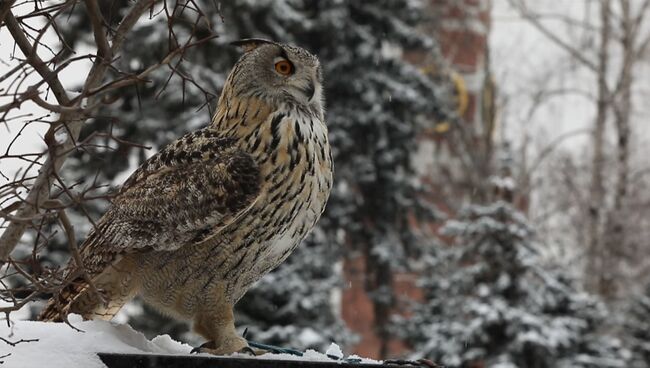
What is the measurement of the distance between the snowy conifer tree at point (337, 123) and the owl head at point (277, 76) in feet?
25.8

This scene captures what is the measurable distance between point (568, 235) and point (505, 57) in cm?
687

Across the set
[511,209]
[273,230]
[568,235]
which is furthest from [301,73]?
[568,235]

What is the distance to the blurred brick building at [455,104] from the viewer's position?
21.4 meters

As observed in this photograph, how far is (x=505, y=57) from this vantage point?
30625mm

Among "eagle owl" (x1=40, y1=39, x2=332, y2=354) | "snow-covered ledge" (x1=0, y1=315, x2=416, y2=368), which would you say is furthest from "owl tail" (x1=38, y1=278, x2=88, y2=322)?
"snow-covered ledge" (x1=0, y1=315, x2=416, y2=368)

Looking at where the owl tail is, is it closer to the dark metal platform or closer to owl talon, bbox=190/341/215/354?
owl talon, bbox=190/341/215/354

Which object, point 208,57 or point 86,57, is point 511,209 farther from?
point 86,57

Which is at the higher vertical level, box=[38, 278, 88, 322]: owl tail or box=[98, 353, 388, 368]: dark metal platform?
box=[38, 278, 88, 322]: owl tail

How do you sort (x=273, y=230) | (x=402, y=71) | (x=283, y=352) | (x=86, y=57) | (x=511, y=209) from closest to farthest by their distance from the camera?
(x=86, y=57) < (x=283, y=352) < (x=273, y=230) < (x=511, y=209) < (x=402, y=71)

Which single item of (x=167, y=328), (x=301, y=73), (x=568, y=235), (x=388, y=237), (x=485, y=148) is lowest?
(x=301, y=73)

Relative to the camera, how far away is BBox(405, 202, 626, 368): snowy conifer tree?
490 inches

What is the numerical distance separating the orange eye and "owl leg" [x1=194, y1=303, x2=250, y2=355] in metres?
0.94

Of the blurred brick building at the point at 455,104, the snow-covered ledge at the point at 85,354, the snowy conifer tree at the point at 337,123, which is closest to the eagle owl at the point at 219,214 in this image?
the snow-covered ledge at the point at 85,354

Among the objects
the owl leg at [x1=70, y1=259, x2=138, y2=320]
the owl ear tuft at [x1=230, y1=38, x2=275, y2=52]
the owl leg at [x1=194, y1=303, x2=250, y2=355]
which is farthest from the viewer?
the owl ear tuft at [x1=230, y1=38, x2=275, y2=52]
